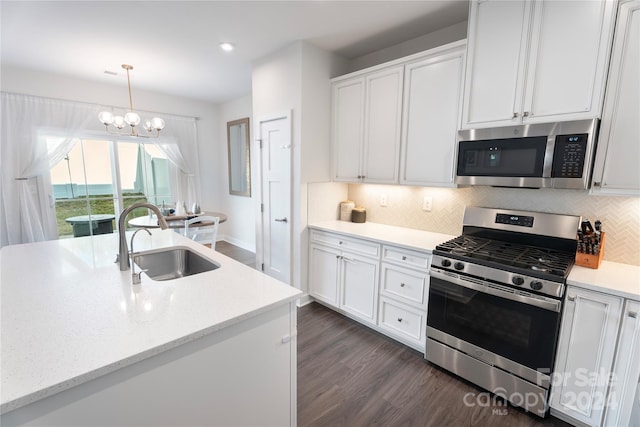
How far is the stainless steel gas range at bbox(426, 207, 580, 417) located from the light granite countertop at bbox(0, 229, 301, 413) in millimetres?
1301

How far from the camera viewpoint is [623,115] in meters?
1.63

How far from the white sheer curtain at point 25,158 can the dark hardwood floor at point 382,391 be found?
4.07 metres

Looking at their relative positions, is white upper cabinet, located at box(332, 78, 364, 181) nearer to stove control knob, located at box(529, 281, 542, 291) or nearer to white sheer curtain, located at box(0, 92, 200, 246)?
stove control knob, located at box(529, 281, 542, 291)

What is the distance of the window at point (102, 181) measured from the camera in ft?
13.7

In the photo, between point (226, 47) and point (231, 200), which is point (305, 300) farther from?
point (231, 200)

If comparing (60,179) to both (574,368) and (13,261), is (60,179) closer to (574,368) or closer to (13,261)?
(13,261)

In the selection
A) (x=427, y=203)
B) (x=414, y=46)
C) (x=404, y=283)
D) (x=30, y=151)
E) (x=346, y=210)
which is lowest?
(x=404, y=283)

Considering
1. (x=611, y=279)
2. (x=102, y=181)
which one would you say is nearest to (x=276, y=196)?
(x=611, y=279)

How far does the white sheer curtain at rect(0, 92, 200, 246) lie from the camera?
3672 mm

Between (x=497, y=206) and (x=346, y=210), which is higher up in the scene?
(x=497, y=206)

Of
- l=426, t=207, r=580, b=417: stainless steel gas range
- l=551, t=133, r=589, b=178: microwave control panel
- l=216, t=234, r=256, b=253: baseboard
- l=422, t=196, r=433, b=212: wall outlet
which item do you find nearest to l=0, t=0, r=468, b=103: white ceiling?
l=551, t=133, r=589, b=178: microwave control panel

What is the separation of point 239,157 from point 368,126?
3091 millimetres

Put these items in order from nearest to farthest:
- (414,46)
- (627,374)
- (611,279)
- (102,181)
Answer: (627,374), (611,279), (414,46), (102,181)

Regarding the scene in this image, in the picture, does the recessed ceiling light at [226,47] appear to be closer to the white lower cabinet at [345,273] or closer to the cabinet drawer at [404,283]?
the white lower cabinet at [345,273]
